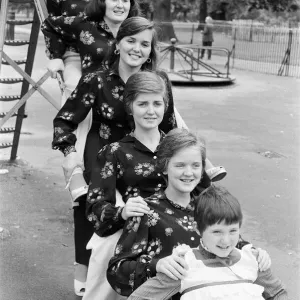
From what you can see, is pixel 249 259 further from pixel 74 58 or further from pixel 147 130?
pixel 74 58

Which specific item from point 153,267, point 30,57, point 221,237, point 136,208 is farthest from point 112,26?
point 30,57

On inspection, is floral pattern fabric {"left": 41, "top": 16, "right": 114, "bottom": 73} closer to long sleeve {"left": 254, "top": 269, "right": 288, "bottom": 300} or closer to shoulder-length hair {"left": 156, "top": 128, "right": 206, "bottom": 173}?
shoulder-length hair {"left": 156, "top": 128, "right": 206, "bottom": 173}

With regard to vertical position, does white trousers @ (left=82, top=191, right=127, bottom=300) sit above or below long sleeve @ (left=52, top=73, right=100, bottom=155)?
below

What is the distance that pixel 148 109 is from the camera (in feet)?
11.3

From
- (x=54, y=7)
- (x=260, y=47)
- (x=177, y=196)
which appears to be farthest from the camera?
(x=260, y=47)

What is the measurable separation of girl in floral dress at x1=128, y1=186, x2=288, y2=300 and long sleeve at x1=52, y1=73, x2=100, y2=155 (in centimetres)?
128

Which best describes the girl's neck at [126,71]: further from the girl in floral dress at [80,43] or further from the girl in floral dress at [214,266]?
the girl in floral dress at [214,266]

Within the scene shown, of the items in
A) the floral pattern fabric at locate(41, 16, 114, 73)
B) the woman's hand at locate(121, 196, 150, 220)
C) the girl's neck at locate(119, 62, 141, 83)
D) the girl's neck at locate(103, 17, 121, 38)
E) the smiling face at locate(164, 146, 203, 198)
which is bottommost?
the woman's hand at locate(121, 196, 150, 220)

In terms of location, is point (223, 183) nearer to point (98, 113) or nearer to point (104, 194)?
point (98, 113)

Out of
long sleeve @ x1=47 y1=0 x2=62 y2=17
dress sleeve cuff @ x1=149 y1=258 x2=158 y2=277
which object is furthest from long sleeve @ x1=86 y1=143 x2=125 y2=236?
long sleeve @ x1=47 y1=0 x2=62 y2=17

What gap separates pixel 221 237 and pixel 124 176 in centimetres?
92

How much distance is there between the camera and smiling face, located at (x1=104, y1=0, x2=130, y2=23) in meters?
4.33

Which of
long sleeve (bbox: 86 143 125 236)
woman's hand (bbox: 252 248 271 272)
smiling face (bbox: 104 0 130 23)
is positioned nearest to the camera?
woman's hand (bbox: 252 248 271 272)

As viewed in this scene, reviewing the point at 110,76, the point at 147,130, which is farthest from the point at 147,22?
the point at 147,130
